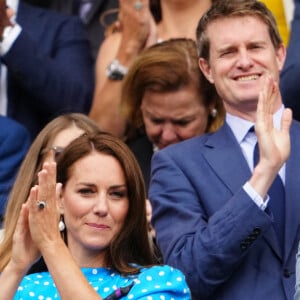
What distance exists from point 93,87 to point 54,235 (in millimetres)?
2295

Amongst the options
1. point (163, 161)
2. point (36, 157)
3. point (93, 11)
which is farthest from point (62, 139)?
point (93, 11)

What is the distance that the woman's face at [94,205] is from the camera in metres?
4.80

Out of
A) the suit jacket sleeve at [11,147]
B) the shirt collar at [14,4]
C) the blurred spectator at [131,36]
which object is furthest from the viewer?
the shirt collar at [14,4]

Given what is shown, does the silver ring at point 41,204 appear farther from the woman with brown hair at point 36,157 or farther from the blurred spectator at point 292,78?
the blurred spectator at point 292,78

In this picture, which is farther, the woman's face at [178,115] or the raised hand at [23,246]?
the woman's face at [178,115]

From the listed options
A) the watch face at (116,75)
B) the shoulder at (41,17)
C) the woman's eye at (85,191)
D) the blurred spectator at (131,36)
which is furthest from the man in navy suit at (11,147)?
the woman's eye at (85,191)

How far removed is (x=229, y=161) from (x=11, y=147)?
4.49 feet

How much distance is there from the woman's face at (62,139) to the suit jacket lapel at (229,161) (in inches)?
27.6

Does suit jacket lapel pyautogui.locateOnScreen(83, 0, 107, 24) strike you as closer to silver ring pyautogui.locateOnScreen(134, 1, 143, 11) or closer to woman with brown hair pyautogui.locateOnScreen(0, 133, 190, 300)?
silver ring pyautogui.locateOnScreen(134, 1, 143, 11)

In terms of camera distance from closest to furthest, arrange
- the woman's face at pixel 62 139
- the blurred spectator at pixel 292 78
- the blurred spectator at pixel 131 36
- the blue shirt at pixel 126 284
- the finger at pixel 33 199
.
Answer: the finger at pixel 33 199 < the blue shirt at pixel 126 284 < the woman's face at pixel 62 139 < the blurred spectator at pixel 292 78 < the blurred spectator at pixel 131 36

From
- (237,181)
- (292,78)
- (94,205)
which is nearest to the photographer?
(94,205)

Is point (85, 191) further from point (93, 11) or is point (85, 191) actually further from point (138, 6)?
point (93, 11)

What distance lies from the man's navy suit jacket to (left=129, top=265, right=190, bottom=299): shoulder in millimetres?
91

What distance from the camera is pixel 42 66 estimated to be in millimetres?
6348
